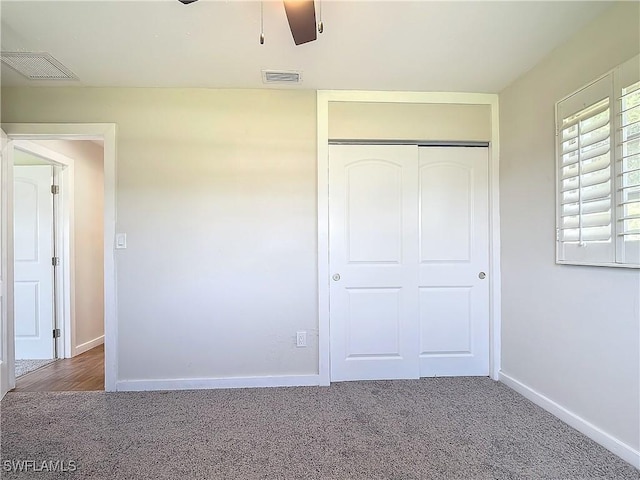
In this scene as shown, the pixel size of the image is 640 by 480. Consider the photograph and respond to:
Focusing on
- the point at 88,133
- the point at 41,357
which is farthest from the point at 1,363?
the point at 88,133

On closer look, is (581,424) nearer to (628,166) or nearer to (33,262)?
(628,166)

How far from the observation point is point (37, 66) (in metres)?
2.36

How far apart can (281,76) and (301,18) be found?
0.97m

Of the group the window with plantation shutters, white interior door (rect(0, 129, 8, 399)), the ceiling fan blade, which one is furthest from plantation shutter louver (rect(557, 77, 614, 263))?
white interior door (rect(0, 129, 8, 399))

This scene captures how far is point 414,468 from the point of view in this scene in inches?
67.4

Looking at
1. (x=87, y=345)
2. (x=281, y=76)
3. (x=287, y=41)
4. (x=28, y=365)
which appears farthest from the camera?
(x=87, y=345)

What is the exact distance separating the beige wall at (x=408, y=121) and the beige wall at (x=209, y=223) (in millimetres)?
265

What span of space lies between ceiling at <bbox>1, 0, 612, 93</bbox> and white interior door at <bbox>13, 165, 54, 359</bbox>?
1.35 m

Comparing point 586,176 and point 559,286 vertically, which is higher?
point 586,176

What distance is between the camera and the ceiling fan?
153 centimetres

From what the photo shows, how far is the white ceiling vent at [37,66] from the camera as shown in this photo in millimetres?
2230

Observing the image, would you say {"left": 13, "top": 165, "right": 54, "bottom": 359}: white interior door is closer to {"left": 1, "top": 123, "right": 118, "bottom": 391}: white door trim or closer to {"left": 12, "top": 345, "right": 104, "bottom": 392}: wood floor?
{"left": 12, "top": 345, "right": 104, "bottom": 392}: wood floor

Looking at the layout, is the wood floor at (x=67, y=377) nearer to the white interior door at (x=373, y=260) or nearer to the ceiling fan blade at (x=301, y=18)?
the white interior door at (x=373, y=260)

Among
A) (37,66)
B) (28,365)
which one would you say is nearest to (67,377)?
(28,365)
